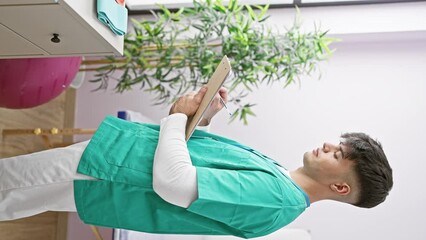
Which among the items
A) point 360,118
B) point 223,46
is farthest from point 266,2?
point 360,118

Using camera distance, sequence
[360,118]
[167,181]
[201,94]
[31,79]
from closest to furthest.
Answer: [167,181]
[201,94]
[31,79]
[360,118]

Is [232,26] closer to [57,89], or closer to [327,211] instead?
[57,89]

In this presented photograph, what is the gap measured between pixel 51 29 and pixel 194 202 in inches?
26.0

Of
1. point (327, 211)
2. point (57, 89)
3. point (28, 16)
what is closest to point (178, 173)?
point (28, 16)

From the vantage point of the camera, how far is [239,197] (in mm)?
1201

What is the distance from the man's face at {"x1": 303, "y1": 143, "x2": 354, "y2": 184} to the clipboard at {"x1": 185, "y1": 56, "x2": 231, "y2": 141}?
421 mm

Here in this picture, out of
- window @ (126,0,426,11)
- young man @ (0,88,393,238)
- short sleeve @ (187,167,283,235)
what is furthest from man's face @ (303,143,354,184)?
window @ (126,0,426,11)

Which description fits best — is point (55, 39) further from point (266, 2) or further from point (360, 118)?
point (360, 118)

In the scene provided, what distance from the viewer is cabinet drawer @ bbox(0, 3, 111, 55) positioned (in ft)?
3.93

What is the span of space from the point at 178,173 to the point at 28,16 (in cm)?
59

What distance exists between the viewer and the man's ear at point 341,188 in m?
1.42

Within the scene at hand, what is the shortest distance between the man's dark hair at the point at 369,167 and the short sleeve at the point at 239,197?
282mm

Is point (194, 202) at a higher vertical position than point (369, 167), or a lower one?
lower

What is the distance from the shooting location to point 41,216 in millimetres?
3021
